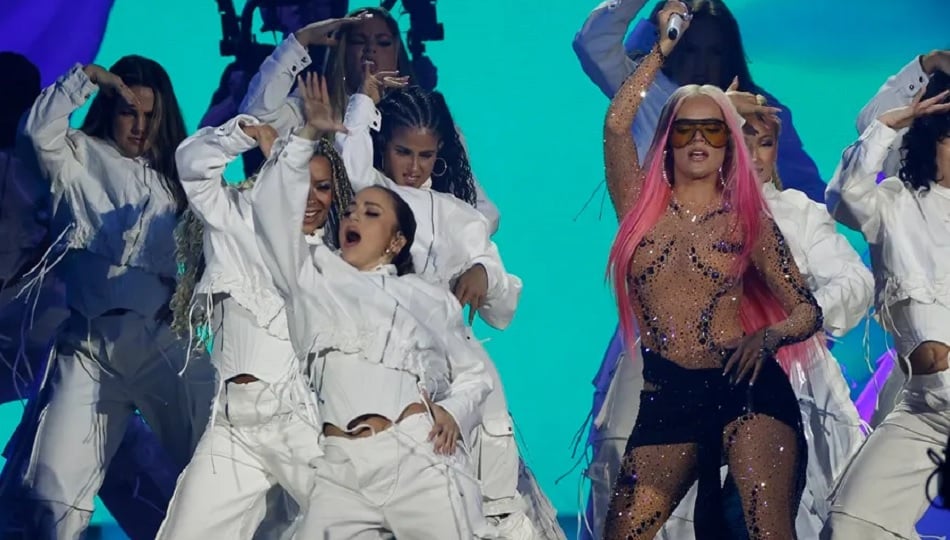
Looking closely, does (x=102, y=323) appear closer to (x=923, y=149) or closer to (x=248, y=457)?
(x=248, y=457)

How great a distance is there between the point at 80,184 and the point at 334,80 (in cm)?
92

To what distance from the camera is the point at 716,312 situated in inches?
169

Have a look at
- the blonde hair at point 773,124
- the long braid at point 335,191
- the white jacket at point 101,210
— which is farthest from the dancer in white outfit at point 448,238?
the blonde hair at point 773,124

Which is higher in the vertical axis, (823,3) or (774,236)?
(823,3)

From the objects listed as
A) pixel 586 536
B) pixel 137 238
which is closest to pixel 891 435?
pixel 586 536

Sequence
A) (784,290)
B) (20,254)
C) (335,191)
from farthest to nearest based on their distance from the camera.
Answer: (20,254) → (335,191) → (784,290)

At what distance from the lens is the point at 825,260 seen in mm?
5355

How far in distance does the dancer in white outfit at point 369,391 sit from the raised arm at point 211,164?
315 mm

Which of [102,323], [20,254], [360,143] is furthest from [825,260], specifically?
[20,254]

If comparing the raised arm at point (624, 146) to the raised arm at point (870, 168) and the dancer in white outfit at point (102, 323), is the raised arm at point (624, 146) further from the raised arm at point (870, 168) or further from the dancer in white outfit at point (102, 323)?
the dancer in white outfit at point (102, 323)

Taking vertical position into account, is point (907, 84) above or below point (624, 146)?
above

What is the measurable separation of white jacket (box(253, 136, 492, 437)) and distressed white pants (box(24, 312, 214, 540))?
1.04 metres

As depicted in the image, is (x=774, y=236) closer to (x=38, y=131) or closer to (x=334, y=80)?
(x=334, y=80)

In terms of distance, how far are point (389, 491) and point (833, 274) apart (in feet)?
5.66
